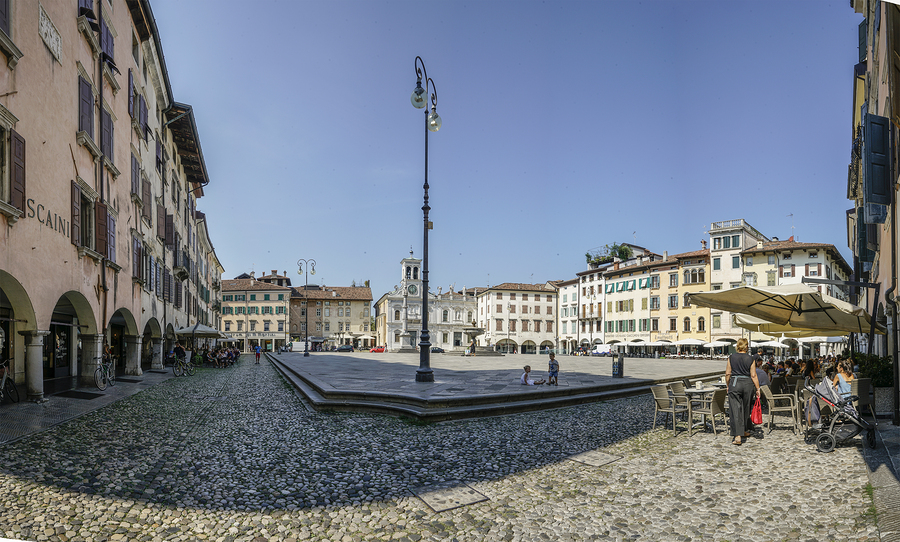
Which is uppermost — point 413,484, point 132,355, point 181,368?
point 413,484

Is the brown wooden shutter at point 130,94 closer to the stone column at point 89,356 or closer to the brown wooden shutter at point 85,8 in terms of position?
the brown wooden shutter at point 85,8

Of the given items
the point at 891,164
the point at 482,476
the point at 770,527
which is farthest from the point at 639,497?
Answer: the point at 891,164

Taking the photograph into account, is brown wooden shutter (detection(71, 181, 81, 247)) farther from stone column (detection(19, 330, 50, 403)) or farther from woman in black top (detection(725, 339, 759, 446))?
woman in black top (detection(725, 339, 759, 446))

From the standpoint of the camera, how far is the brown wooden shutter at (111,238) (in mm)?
15812

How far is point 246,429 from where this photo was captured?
9398 millimetres

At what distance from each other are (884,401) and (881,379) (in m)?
0.71

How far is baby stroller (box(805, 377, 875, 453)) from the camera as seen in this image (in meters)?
7.12

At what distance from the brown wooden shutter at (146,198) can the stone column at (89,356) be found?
290 inches

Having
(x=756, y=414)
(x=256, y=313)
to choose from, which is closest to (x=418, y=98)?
(x=756, y=414)

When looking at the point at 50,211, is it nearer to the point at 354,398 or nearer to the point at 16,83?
the point at 16,83

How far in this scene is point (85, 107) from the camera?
1384 centimetres

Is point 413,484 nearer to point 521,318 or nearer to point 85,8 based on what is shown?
point 85,8

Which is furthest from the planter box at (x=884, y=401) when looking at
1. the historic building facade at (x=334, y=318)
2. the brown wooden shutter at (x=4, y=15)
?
the historic building facade at (x=334, y=318)

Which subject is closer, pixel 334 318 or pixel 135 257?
pixel 135 257
